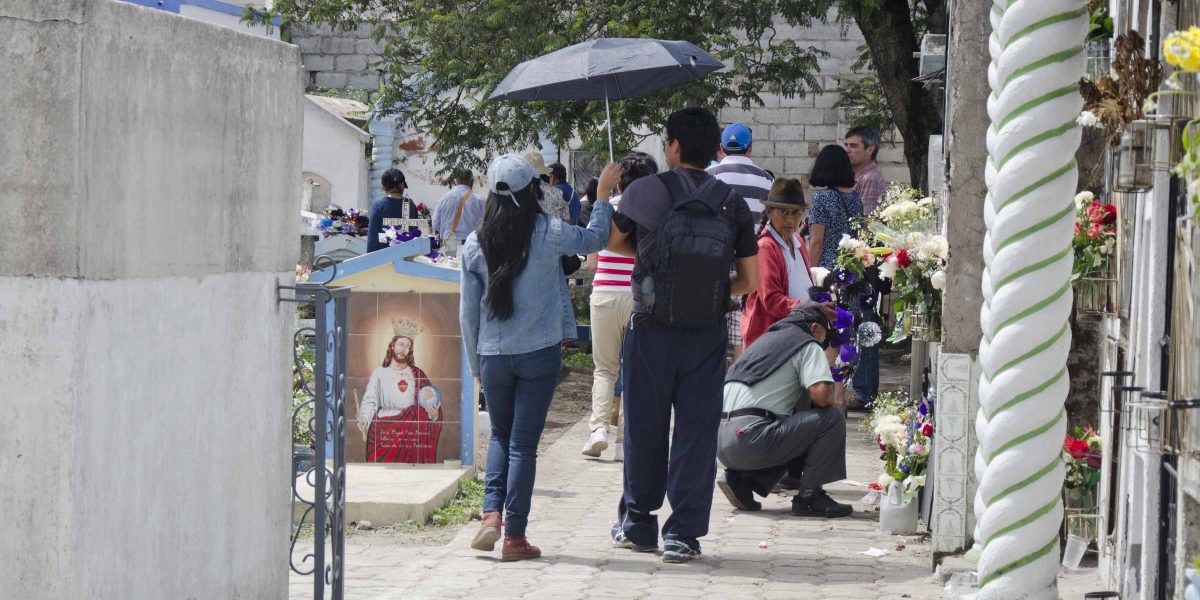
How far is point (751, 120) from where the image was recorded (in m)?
22.3

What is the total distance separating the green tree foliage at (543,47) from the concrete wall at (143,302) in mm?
9002

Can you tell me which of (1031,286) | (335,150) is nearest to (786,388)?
(1031,286)

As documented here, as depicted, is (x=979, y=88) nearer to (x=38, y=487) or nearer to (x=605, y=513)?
(x=605, y=513)

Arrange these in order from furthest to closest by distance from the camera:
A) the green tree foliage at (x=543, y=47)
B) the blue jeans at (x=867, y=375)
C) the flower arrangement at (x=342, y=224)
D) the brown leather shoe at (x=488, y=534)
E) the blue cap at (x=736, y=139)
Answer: the flower arrangement at (x=342, y=224) → the green tree foliage at (x=543, y=47) → the blue jeans at (x=867, y=375) → the blue cap at (x=736, y=139) → the brown leather shoe at (x=488, y=534)

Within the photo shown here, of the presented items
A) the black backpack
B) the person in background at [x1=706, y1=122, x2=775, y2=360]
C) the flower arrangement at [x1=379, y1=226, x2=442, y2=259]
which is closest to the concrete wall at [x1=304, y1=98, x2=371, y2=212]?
the flower arrangement at [x1=379, y1=226, x2=442, y2=259]

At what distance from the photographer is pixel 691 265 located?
21.1ft

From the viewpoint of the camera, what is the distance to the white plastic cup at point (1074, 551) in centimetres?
554

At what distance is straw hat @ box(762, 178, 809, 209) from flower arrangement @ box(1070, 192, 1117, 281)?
2.88 metres

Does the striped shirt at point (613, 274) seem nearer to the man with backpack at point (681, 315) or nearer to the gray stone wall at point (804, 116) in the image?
the man with backpack at point (681, 315)

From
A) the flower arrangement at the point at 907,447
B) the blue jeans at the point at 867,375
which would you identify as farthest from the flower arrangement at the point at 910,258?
the blue jeans at the point at 867,375

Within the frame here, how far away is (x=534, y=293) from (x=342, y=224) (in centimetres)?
972

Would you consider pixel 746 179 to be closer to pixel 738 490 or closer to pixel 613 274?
pixel 613 274

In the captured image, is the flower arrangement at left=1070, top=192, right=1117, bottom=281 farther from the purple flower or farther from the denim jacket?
the purple flower

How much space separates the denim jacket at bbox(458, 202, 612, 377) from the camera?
21.6 ft
